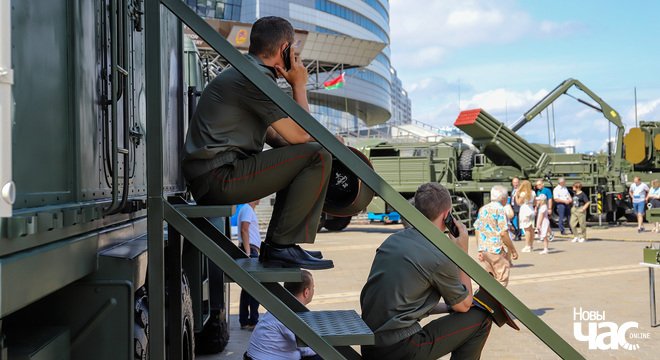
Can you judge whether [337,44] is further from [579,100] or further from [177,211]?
[177,211]

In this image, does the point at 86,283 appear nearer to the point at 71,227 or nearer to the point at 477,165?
the point at 71,227

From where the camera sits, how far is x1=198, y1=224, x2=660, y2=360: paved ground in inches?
261

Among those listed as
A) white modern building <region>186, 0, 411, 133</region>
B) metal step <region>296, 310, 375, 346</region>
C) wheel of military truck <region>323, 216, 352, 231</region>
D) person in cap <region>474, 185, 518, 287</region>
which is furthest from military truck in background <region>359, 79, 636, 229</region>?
metal step <region>296, 310, 375, 346</region>

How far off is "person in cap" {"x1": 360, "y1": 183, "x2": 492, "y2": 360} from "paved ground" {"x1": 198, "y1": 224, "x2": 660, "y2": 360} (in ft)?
7.76

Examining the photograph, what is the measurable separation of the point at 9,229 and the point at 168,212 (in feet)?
A: 3.62

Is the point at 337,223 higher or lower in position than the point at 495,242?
higher

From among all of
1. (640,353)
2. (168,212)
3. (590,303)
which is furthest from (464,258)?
(590,303)

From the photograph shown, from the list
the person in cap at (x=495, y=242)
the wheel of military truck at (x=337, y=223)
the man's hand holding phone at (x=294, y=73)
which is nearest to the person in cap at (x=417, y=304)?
the wheel of military truck at (x=337, y=223)

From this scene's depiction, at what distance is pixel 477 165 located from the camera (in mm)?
21656

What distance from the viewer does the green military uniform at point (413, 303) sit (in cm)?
392

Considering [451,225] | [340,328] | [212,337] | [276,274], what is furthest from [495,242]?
[276,274]

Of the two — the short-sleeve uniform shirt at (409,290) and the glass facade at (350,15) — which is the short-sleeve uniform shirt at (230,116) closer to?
the short-sleeve uniform shirt at (409,290)

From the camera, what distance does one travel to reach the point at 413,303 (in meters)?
3.94

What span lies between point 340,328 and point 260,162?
0.82m
